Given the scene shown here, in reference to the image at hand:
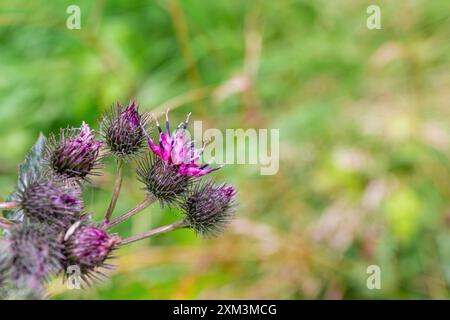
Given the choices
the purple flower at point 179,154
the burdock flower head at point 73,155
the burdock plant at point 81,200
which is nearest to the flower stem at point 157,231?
the burdock plant at point 81,200

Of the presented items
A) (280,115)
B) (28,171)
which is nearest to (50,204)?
(28,171)

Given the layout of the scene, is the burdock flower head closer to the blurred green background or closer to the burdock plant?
the burdock plant

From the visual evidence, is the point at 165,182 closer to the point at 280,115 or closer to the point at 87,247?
the point at 87,247

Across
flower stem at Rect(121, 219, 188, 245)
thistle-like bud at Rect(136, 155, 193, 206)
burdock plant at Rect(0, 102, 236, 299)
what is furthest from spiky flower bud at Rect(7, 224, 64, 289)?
thistle-like bud at Rect(136, 155, 193, 206)

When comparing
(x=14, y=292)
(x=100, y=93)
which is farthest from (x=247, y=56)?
(x=14, y=292)

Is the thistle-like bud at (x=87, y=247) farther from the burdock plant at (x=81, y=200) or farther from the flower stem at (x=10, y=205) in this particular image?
the flower stem at (x=10, y=205)

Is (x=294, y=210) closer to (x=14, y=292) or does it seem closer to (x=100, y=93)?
(x=100, y=93)
